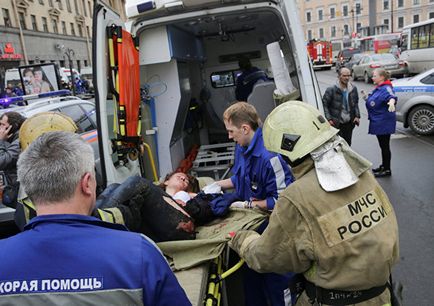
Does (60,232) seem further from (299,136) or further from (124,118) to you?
(124,118)

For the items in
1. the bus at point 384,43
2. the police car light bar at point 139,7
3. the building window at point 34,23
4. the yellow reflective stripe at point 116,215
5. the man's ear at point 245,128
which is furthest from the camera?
the building window at point 34,23

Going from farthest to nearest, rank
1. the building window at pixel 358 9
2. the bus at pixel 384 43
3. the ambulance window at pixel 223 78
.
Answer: the building window at pixel 358 9, the bus at pixel 384 43, the ambulance window at pixel 223 78

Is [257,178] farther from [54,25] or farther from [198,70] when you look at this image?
[54,25]

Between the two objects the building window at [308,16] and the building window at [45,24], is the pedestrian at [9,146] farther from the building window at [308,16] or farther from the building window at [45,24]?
the building window at [308,16]

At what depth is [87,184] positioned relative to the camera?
150cm

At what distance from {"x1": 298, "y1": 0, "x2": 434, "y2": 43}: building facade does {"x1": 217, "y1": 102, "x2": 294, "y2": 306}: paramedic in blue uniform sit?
7700 centimetres

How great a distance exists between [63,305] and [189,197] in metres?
2.30

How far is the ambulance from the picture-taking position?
3.45m

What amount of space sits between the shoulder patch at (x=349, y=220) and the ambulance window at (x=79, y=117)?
6567 mm

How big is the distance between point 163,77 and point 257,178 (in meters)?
2.50

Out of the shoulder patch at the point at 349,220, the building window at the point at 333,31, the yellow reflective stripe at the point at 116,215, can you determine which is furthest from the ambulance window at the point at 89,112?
the building window at the point at 333,31

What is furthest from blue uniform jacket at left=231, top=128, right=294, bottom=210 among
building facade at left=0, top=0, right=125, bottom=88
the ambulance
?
building facade at left=0, top=0, right=125, bottom=88

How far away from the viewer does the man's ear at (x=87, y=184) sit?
4.87ft

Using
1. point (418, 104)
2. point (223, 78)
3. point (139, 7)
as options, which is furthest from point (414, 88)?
point (139, 7)
